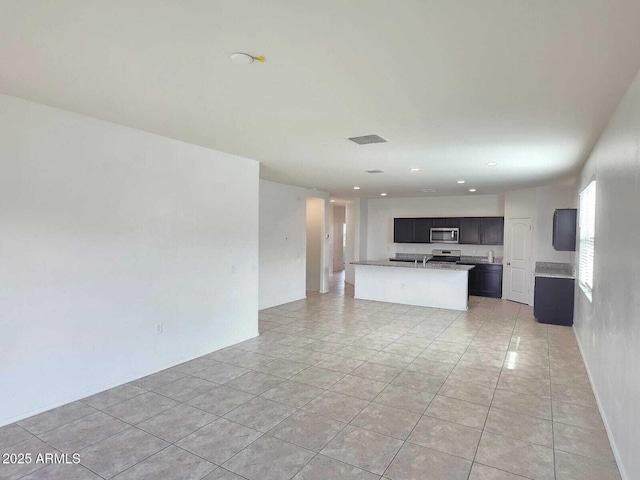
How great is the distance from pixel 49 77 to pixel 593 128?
4.40 m

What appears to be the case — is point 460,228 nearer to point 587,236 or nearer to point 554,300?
point 554,300

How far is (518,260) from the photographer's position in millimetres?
8023

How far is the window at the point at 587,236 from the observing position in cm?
407

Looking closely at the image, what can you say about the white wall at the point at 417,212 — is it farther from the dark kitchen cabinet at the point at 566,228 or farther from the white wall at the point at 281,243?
the dark kitchen cabinet at the point at 566,228

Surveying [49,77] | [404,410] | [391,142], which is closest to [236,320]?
[404,410]

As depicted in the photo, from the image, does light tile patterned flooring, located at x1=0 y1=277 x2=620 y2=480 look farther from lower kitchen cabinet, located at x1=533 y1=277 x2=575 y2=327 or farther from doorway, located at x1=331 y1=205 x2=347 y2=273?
doorway, located at x1=331 y1=205 x2=347 y2=273

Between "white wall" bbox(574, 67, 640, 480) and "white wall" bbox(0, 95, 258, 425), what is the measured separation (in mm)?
4016

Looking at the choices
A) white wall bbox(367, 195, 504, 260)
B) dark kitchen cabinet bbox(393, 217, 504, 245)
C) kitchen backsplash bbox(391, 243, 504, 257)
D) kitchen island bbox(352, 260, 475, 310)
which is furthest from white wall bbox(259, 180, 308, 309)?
kitchen backsplash bbox(391, 243, 504, 257)

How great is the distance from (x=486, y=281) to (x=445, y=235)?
4.95ft

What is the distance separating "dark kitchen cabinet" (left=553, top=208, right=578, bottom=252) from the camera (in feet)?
18.3

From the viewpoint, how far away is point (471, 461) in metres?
2.45

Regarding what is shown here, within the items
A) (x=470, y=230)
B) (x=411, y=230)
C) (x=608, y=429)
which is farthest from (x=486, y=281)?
(x=608, y=429)

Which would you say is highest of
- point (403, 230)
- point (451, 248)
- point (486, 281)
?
point (403, 230)

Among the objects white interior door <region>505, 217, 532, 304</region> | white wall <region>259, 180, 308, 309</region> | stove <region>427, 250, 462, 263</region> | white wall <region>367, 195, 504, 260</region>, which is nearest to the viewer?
white wall <region>259, 180, 308, 309</region>
